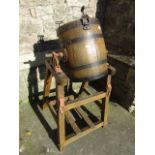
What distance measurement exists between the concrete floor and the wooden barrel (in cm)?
111

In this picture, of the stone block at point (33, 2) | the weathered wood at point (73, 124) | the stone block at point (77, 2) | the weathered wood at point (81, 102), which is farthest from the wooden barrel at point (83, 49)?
the stone block at point (77, 2)

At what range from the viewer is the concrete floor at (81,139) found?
2.73 metres

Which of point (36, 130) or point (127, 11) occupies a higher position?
point (127, 11)

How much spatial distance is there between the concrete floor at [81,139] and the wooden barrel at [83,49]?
43.8 inches

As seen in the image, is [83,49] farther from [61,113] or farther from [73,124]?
[73,124]

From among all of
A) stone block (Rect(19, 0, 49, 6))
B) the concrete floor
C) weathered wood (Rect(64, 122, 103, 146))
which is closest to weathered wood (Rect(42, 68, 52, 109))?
the concrete floor

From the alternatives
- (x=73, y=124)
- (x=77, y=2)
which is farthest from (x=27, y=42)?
(x=73, y=124)

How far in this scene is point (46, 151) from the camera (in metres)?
2.69

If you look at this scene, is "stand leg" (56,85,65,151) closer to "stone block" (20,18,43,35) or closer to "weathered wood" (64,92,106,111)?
"weathered wood" (64,92,106,111)

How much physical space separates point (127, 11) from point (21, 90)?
2.35 meters

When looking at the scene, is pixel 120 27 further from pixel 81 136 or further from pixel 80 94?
pixel 81 136

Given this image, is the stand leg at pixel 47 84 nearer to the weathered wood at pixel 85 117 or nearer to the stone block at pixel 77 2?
the weathered wood at pixel 85 117

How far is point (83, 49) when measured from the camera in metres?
2.22

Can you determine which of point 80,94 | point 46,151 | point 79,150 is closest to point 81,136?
point 79,150
